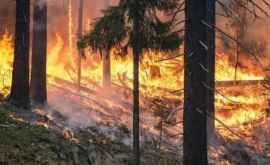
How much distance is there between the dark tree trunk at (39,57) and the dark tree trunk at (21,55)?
181cm

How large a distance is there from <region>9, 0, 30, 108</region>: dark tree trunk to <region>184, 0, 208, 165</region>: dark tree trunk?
8083mm

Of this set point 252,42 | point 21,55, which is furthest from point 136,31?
point 252,42

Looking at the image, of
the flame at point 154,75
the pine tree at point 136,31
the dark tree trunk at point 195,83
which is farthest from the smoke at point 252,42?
the dark tree trunk at point 195,83

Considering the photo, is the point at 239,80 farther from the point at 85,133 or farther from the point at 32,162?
the point at 32,162

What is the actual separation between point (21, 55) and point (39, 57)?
2268 mm

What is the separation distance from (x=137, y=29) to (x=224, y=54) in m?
18.4

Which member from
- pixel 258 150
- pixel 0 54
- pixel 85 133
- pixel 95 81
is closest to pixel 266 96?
pixel 258 150

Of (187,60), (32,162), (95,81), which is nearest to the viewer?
(187,60)

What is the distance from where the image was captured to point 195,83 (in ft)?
22.6

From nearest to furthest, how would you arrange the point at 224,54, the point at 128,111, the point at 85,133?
the point at 85,133 → the point at 128,111 → the point at 224,54

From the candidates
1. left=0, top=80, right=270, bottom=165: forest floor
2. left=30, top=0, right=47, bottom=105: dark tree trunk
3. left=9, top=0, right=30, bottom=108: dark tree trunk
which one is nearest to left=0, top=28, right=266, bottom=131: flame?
left=0, top=80, right=270, bottom=165: forest floor

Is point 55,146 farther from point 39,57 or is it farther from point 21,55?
point 39,57

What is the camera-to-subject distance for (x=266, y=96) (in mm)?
22000

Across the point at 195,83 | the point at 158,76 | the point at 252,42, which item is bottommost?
the point at 158,76
